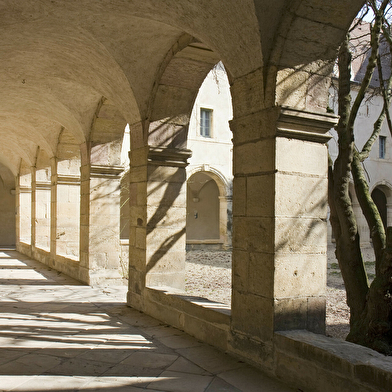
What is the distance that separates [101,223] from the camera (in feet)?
23.6

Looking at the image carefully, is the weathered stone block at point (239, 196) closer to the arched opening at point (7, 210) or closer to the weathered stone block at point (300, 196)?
the weathered stone block at point (300, 196)

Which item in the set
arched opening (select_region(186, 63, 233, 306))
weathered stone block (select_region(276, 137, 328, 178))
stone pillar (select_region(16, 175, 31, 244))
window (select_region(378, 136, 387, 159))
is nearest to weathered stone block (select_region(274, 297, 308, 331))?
weathered stone block (select_region(276, 137, 328, 178))

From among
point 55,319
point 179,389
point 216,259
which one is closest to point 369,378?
point 179,389

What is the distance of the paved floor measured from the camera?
2.81m

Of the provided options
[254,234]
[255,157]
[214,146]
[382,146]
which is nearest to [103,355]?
[254,234]

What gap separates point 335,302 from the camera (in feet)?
19.7

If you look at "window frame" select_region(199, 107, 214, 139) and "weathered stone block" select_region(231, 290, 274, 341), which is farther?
"window frame" select_region(199, 107, 214, 139)

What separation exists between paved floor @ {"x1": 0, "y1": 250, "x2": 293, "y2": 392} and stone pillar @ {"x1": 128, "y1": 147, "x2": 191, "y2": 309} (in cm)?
50

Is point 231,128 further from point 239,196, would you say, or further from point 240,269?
point 240,269

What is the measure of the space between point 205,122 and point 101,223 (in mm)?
8475

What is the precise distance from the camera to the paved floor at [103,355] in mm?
2812

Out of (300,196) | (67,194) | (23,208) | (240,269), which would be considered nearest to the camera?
(300,196)

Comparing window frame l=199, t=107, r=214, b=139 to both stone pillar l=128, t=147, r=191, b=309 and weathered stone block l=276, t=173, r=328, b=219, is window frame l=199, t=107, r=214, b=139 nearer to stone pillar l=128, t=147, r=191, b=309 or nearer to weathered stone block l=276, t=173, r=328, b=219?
stone pillar l=128, t=147, r=191, b=309

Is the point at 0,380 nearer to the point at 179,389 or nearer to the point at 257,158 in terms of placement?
the point at 179,389
